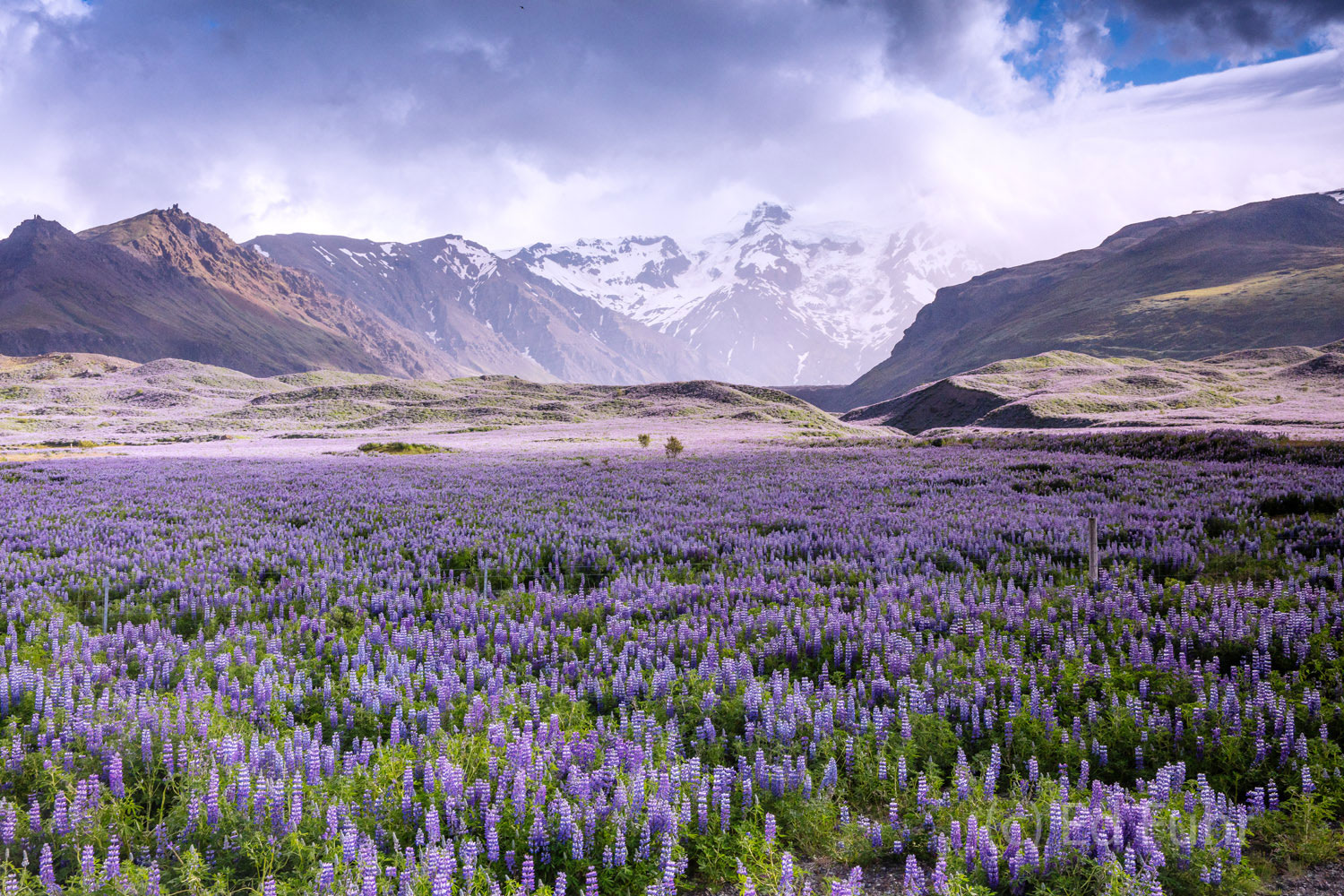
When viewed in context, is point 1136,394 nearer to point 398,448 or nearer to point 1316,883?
point 398,448

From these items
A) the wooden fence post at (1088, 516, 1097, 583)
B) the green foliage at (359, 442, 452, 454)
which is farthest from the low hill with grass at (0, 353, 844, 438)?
the wooden fence post at (1088, 516, 1097, 583)

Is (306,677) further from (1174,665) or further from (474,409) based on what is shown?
(474,409)

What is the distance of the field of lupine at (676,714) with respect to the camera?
3.26 meters

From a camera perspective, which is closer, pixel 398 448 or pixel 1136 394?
pixel 398 448

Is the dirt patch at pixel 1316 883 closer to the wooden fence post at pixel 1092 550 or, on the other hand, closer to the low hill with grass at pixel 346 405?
the wooden fence post at pixel 1092 550

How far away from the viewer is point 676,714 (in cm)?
490

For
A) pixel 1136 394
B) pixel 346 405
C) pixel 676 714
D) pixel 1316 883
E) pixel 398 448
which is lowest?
pixel 1316 883

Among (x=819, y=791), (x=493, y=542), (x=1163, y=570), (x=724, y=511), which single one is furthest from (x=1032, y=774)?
(x=724, y=511)

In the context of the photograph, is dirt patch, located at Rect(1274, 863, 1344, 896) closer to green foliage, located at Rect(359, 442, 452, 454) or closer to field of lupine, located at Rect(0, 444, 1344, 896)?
field of lupine, located at Rect(0, 444, 1344, 896)

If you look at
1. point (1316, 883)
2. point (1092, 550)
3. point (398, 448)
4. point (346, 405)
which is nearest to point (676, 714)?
point (1316, 883)

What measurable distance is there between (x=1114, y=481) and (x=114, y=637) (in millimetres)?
19023

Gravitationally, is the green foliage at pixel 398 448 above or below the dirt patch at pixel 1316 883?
above

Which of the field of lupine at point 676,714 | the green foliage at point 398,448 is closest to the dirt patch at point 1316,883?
the field of lupine at point 676,714

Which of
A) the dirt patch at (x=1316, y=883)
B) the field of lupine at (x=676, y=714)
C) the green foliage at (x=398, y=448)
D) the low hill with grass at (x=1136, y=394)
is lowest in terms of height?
the dirt patch at (x=1316, y=883)
